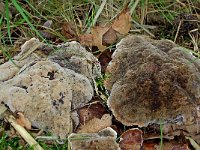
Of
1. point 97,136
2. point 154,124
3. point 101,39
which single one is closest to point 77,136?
point 97,136

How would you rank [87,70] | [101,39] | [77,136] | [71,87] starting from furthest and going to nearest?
[101,39] → [87,70] → [71,87] → [77,136]

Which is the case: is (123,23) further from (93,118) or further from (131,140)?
(131,140)

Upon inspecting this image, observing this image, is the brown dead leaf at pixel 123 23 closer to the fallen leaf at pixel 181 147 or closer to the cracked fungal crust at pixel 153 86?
the cracked fungal crust at pixel 153 86

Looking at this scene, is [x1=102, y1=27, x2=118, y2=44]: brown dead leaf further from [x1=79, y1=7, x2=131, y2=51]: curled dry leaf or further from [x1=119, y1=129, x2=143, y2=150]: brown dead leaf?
[x1=119, y1=129, x2=143, y2=150]: brown dead leaf

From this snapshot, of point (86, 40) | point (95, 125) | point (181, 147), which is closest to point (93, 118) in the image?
point (95, 125)

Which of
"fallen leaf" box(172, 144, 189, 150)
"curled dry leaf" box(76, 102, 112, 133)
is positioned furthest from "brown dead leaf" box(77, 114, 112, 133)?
"fallen leaf" box(172, 144, 189, 150)

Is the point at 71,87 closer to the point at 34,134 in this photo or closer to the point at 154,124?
the point at 34,134
